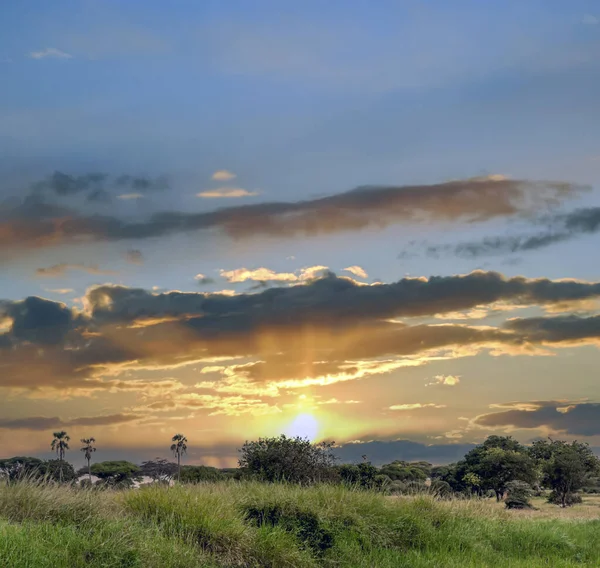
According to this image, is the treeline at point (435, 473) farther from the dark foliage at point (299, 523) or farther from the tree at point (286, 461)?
the dark foliage at point (299, 523)

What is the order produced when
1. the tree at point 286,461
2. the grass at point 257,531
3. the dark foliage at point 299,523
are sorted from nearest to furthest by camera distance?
the grass at point 257,531 → the dark foliage at point 299,523 → the tree at point 286,461

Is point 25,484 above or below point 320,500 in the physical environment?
above

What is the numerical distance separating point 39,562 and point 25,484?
4908 millimetres

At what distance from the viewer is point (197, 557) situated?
51.1 ft

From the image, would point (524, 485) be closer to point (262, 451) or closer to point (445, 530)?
point (262, 451)

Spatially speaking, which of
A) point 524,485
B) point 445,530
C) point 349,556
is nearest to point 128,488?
point 349,556

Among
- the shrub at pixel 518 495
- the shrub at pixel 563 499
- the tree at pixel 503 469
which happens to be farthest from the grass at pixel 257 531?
the shrub at pixel 563 499

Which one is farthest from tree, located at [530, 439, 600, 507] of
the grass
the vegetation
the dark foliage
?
the dark foliage

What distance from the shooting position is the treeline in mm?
33625

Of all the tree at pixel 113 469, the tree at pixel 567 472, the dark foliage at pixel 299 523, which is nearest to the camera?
the dark foliage at pixel 299 523

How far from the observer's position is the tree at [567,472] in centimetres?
6738

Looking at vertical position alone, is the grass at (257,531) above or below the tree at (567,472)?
above

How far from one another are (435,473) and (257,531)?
8376 cm

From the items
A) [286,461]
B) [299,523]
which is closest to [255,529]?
[299,523]
